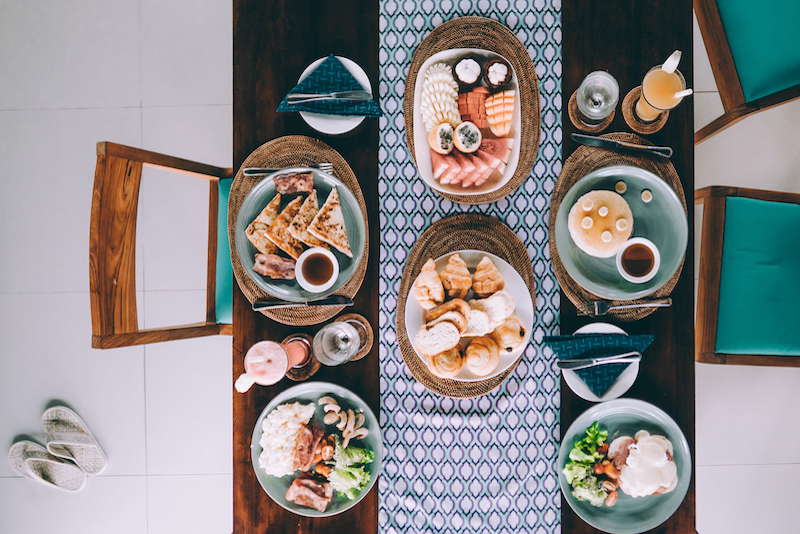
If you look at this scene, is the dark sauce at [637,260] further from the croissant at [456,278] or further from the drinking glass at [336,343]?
the drinking glass at [336,343]

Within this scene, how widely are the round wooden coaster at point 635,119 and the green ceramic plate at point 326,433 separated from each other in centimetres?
99

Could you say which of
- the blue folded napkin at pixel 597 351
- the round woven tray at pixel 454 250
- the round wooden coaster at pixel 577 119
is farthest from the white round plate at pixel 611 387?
the round wooden coaster at pixel 577 119

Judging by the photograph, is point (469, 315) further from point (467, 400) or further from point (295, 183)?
point (295, 183)

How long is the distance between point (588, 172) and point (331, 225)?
664mm

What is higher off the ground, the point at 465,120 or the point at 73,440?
the point at 465,120

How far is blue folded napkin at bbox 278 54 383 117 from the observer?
1.08 metres

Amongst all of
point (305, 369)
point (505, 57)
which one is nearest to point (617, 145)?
point (505, 57)

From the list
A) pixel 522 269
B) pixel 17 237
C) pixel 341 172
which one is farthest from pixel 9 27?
pixel 522 269

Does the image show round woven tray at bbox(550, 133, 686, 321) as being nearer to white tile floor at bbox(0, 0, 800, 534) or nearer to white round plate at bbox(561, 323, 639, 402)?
white round plate at bbox(561, 323, 639, 402)

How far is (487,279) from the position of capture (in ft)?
3.32

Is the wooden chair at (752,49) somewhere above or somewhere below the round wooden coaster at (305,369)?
above

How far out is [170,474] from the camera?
6.80ft

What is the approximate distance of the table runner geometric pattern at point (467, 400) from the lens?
1.12 m

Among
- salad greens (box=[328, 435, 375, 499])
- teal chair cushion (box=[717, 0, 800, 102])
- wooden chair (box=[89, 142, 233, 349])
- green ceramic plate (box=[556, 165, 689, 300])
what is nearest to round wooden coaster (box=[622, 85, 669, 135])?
green ceramic plate (box=[556, 165, 689, 300])
